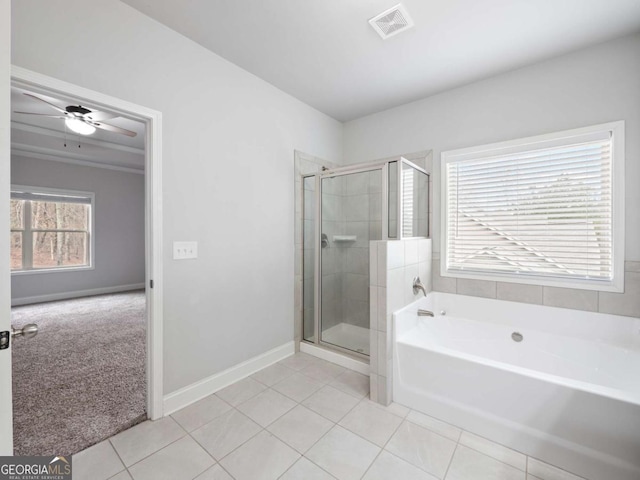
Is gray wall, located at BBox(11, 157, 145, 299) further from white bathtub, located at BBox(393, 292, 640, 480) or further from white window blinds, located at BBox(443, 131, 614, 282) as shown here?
white window blinds, located at BBox(443, 131, 614, 282)

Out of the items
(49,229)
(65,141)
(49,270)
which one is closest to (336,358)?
(65,141)

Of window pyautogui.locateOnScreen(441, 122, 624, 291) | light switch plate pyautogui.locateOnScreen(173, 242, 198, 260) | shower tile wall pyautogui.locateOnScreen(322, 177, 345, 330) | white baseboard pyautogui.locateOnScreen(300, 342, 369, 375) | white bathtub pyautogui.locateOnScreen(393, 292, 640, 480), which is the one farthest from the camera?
shower tile wall pyautogui.locateOnScreen(322, 177, 345, 330)

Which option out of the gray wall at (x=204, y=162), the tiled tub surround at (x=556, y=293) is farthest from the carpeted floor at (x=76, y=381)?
the tiled tub surround at (x=556, y=293)

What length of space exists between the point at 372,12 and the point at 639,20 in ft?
5.85

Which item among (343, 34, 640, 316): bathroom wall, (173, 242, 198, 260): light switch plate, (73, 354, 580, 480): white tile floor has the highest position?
(343, 34, 640, 316): bathroom wall

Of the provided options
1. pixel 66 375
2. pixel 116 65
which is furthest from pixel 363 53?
pixel 66 375

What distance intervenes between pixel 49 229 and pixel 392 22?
6.33 meters

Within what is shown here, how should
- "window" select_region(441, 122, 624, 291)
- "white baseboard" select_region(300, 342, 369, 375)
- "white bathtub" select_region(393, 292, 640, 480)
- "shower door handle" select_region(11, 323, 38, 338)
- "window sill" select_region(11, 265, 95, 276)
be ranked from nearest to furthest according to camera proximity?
"shower door handle" select_region(11, 323, 38, 338) → "white bathtub" select_region(393, 292, 640, 480) → "window" select_region(441, 122, 624, 291) → "white baseboard" select_region(300, 342, 369, 375) → "window sill" select_region(11, 265, 95, 276)

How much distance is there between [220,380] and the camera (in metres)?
2.26

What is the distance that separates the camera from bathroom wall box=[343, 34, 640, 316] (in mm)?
2020

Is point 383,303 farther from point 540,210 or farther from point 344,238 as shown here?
point 540,210

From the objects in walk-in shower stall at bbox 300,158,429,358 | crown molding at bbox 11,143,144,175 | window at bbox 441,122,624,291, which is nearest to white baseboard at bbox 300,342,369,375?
walk-in shower stall at bbox 300,158,429,358

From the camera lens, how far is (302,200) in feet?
9.84

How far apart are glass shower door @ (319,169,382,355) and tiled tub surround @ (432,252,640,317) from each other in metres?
0.81
